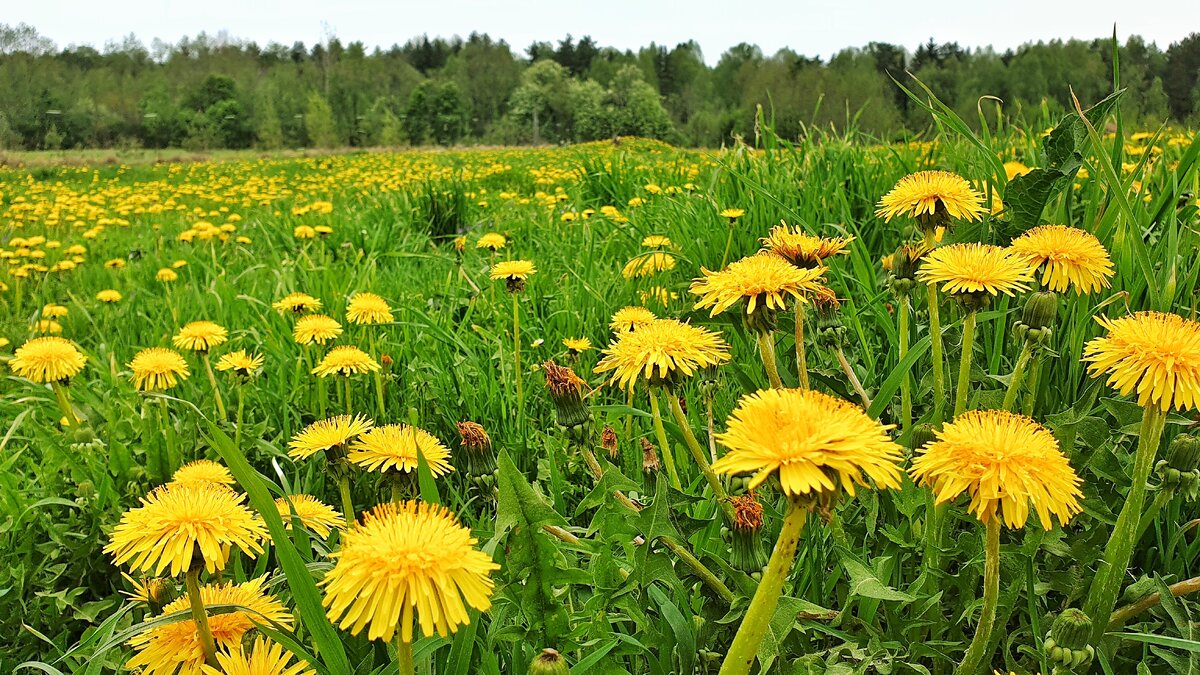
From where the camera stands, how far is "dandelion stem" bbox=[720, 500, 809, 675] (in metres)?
0.61

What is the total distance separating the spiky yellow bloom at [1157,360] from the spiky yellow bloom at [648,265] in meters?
1.50

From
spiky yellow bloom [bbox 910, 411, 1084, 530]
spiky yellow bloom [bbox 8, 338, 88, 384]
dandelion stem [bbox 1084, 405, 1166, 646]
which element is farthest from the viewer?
spiky yellow bloom [bbox 8, 338, 88, 384]

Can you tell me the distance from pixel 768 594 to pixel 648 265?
1.70 meters

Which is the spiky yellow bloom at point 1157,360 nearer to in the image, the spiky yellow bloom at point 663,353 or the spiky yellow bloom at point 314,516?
the spiky yellow bloom at point 663,353

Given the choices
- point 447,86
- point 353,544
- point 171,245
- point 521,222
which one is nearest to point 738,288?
point 353,544

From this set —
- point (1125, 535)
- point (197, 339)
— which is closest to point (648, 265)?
point (197, 339)

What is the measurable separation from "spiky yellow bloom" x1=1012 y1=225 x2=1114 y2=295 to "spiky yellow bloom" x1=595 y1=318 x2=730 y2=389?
0.47m

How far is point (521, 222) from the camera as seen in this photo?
3.93 m

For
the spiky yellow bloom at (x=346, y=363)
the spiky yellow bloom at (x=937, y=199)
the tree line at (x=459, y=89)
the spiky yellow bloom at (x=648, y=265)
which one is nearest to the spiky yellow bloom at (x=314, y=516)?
the spiky yellow bloom at (x=346, y=363)

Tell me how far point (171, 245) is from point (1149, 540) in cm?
525

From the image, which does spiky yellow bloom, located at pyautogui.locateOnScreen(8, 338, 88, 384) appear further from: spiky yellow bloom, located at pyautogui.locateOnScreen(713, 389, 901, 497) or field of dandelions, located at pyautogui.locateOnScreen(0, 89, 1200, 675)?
spiky yellow bloom, located at pyautogui.locateOnScreen(713, 389, 901, 497)

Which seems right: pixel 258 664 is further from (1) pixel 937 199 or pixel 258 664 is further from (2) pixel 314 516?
(1) pixel 937 199

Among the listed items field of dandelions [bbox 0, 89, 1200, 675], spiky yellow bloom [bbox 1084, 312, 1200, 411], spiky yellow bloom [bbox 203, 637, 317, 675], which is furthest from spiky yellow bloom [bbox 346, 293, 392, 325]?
spiky yellow bloom [bbox 1084, 312, 1200, 411]

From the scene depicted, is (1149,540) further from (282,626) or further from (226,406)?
A: (226,406)
